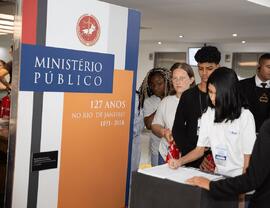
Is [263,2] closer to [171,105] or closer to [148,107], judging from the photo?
[148,107]

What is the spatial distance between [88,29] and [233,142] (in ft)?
3.71

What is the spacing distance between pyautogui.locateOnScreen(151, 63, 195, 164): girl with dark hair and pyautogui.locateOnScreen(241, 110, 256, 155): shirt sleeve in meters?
0.93

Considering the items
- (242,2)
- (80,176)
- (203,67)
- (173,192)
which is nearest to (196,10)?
(242,2)

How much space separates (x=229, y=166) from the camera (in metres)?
1.81

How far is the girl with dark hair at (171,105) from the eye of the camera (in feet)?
9.10

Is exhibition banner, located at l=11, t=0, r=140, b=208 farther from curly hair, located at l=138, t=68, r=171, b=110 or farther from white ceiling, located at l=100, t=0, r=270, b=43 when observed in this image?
white ceiling, located at l=100, t=0, r=270, b=43

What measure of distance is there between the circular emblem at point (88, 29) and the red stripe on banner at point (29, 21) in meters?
0.30

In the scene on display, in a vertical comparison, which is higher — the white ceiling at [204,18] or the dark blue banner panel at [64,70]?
the white ceiling at [204,18]

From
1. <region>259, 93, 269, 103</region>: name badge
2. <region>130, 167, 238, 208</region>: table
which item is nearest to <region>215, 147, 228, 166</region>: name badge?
<region>130, 167, 238, 208</region>: table

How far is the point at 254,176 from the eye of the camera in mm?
1380

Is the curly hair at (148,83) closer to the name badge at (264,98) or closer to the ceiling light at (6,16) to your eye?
the name badge at (264,98)

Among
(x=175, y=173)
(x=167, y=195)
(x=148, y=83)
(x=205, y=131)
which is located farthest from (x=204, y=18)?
(x=167, y=195)

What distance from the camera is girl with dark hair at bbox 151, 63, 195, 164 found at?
9.10 ft

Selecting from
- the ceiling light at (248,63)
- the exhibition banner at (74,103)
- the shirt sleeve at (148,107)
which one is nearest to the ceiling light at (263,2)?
the shirt sleeve at (148,107)
